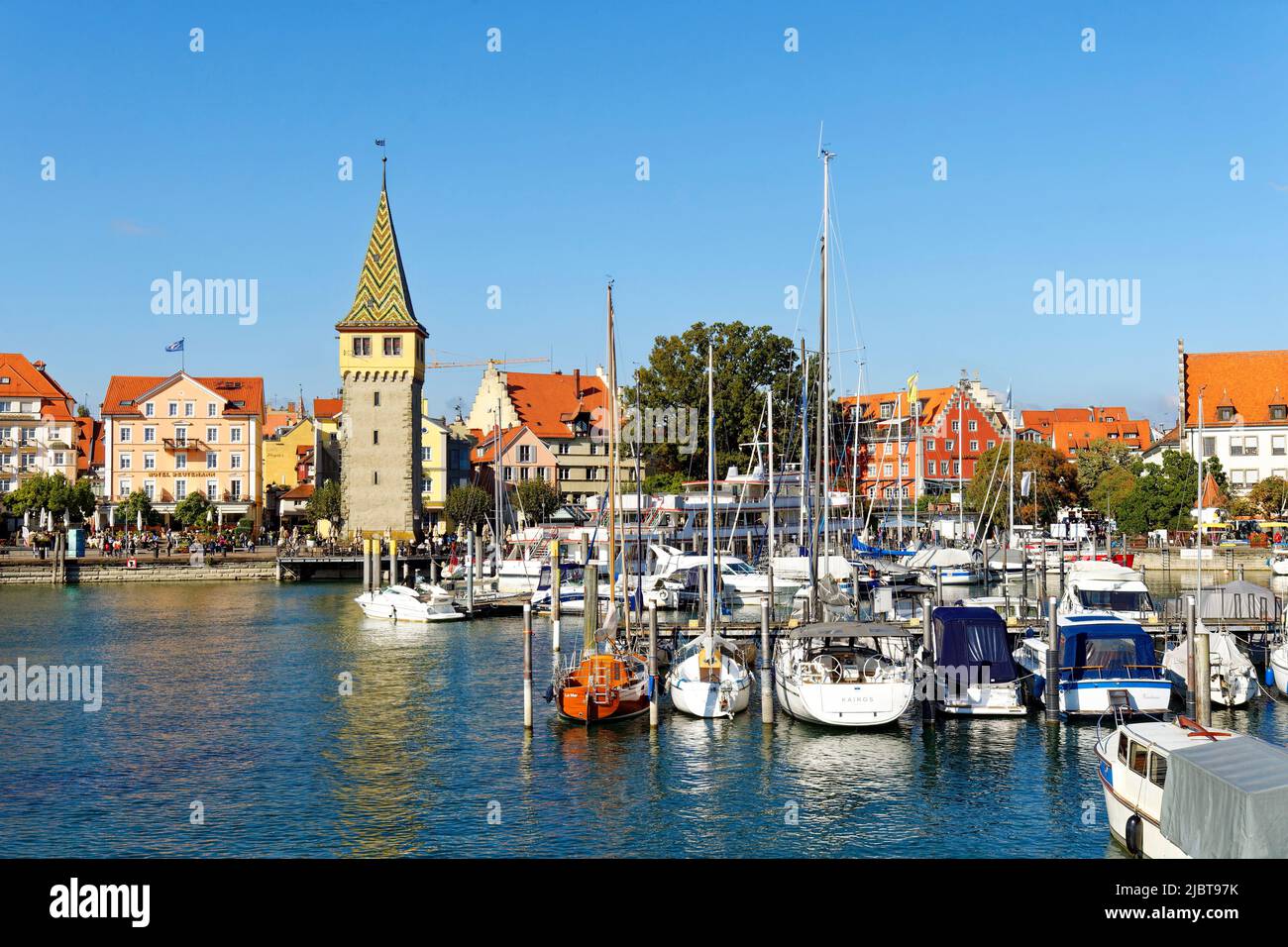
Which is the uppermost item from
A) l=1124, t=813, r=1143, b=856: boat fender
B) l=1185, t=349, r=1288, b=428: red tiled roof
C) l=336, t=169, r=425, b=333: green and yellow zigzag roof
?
l=336, t=169, r=425, b=333: green and yellow zigzag roof

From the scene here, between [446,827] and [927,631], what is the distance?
1544 cm

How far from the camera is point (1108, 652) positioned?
1266 inches

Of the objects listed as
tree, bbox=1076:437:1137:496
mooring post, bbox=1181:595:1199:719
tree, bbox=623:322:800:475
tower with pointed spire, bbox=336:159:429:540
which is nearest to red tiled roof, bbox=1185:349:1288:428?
tree, bbox=1076:437:1137:496

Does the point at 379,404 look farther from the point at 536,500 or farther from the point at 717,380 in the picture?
the point at 717,380

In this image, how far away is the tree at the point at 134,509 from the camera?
97875 millimetres

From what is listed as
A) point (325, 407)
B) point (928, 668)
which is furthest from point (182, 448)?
point (928, 668)

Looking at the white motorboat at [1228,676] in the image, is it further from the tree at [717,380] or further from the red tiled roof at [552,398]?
the red tiled roof at [552,398]

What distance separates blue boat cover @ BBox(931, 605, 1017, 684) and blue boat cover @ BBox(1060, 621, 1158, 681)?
148cm

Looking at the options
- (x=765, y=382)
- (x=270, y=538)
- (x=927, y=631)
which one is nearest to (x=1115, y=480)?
(x=765, y=382)

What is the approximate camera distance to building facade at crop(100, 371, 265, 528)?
10181cm

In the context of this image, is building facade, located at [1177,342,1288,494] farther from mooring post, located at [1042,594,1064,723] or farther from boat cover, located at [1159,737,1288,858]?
boat cover, located at [1159,737,1288,858]

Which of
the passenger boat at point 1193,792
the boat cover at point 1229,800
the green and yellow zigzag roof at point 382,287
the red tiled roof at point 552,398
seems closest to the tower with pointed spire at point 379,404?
the green and yellow zigzag roof at point 382,287

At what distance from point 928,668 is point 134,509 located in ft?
262
